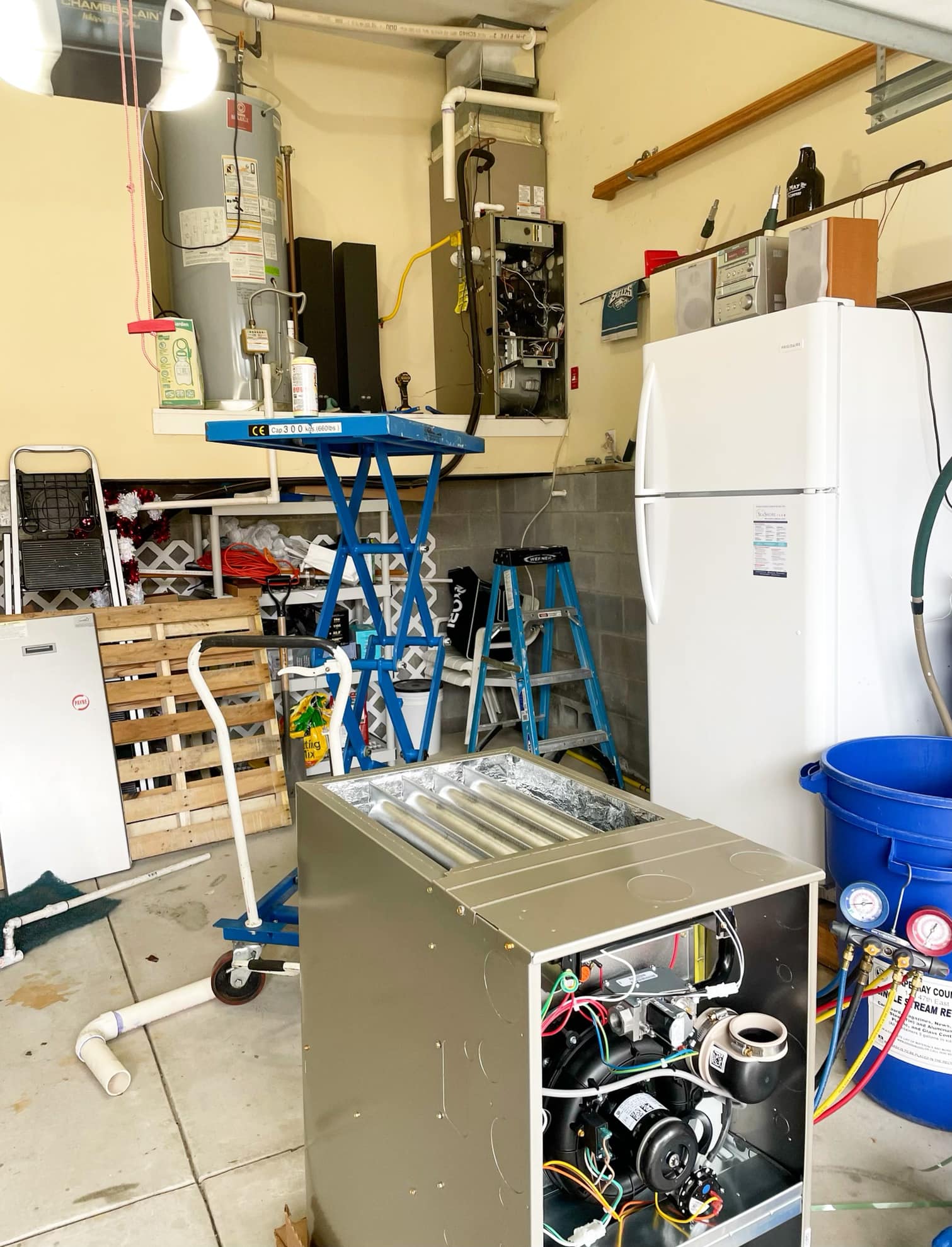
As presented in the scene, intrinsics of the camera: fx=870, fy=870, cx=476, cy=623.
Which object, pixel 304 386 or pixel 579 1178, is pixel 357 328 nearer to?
pixel 304 386

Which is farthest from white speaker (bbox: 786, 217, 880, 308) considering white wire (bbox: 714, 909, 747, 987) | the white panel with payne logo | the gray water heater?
the white panel with payne logo

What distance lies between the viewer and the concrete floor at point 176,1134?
1.61 meters

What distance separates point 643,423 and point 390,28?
2577 mm

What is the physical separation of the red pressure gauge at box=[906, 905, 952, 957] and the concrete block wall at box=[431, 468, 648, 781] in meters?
2.10

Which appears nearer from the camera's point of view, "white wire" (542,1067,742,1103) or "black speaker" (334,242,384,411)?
"white wire" (542,1067,742,1103)

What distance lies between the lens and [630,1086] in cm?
106

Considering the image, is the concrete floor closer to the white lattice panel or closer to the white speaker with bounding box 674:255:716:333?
the white lattice panel

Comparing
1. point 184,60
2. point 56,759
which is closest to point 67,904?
point 56,759

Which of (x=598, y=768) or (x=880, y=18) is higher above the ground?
(x=880, y=18)

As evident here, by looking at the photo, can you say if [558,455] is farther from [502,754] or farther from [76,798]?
[502,754]

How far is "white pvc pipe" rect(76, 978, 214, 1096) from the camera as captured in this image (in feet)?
6.40

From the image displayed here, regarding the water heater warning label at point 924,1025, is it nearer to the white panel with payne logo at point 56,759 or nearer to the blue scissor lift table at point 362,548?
the blue scissor lift table at point 362,548

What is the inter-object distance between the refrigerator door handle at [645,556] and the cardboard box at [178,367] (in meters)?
1.77

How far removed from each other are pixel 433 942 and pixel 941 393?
210cm
